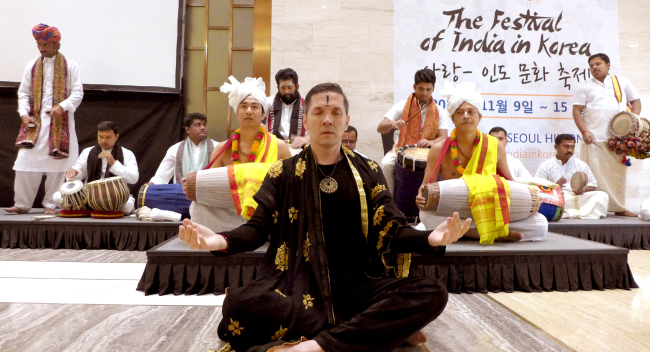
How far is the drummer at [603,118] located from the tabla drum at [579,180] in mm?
605

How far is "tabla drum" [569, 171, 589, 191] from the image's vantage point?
4.79 m

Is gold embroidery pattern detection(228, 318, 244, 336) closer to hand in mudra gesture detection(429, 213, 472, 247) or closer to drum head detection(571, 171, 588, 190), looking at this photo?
hand in mudra gesture detection(429, 213, 472, 247)

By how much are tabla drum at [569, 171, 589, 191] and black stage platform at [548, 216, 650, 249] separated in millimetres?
671

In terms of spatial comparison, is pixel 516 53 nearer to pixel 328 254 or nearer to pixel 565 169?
pixel 565 169

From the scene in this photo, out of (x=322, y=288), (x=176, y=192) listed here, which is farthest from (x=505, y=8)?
(x=322, y=288)

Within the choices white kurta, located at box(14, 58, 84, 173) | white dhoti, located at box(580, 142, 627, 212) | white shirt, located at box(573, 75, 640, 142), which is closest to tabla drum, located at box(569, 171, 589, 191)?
white dhoti, located at box(580, 142, 627, 212)

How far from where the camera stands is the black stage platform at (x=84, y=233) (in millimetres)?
3906

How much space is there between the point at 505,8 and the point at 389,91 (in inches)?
78.6

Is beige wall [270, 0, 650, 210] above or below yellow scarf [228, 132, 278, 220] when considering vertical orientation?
above

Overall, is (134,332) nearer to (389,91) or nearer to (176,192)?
(176,192)

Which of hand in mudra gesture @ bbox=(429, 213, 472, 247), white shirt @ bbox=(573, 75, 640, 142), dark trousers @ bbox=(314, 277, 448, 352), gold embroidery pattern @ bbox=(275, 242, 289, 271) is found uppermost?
white shirt @ bbox=(573, 75, 640, 142)

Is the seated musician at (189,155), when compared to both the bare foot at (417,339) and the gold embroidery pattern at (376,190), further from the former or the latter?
the bare foot at (417,339)

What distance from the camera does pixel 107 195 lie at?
13.5 feet

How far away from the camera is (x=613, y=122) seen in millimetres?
5055
